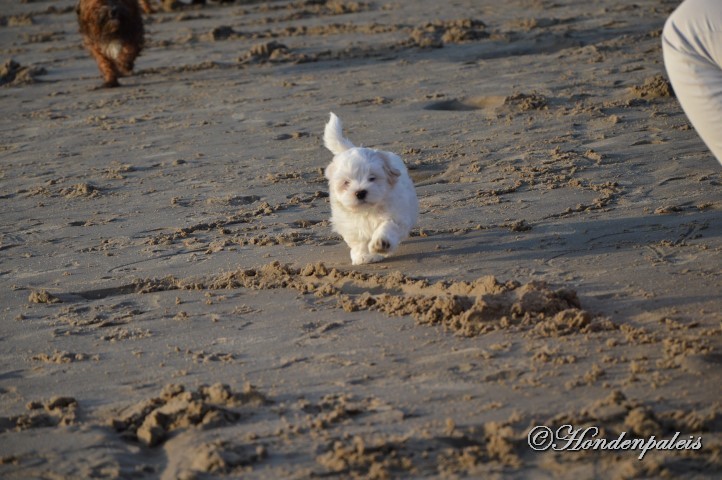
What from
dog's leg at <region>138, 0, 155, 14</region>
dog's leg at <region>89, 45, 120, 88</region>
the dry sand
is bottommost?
the dry sand

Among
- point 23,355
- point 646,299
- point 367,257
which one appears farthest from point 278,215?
point 646,299

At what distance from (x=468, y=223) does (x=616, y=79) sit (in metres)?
4.19

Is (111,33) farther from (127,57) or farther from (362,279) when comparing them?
(362,279)

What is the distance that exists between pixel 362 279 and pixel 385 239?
0.26 meters

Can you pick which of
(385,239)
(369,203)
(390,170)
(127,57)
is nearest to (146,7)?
(127,57)

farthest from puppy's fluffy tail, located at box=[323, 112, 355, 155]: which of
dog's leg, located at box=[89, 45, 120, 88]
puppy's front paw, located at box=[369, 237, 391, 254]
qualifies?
dog's leg, located at box=[89, 45, 120, 88]

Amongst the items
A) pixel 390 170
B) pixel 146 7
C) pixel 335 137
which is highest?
pixel 146 7

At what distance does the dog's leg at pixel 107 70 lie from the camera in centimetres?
1146

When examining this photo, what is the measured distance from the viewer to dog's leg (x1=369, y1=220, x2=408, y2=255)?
5.39 meters

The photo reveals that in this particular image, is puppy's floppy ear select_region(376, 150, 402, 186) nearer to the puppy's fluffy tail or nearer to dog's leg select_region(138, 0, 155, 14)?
the puppy's fluffy tail

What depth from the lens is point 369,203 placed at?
550 centimetres

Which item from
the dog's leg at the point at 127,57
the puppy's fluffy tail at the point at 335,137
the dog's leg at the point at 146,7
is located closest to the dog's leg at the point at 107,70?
the dog's leg at the point at 127,57

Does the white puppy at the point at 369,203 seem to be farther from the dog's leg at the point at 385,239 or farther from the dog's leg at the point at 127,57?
the dog's leg at the point at 127,57

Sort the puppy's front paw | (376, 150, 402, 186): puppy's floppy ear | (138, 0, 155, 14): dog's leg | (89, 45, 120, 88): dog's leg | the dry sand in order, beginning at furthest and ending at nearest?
1. (138, 0, 155, 14): dog's leg
2. (89, 45, 120, 88): dog's leg
3. (376, 150, 402, 186): puppy's floppy ear
4. the puppy's front paw
5. the dry sand
